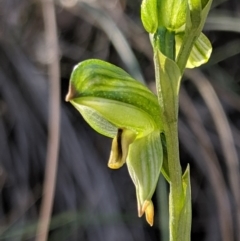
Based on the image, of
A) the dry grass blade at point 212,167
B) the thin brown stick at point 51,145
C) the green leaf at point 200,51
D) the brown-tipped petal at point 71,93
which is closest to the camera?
the brown-tipped petal at point 71,93

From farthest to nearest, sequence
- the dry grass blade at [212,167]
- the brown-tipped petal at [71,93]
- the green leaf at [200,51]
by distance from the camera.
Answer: the dry grass blade at [212,167] → the green leaf at [200,51] → the brown-tipped petal at [71,93]

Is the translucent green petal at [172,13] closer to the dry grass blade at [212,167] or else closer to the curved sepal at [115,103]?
the curved sepal at [115,103]

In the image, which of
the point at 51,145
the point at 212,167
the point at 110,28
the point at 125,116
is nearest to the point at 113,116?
the point at 125,116

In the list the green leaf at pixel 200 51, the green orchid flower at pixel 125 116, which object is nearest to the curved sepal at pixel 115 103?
the green orchid flower at pixel 125 116

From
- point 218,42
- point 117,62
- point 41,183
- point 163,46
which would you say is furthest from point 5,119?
point 163,46

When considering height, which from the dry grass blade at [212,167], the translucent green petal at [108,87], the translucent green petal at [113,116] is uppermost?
the translucent green petal at [108,87]

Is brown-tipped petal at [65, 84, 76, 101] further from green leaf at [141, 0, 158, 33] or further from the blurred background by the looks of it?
the blurred background

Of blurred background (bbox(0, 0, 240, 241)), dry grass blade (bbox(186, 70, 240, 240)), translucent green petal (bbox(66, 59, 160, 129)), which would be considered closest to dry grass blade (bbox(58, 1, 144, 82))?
blurred background (bbox(0, 0, 240, 241))
